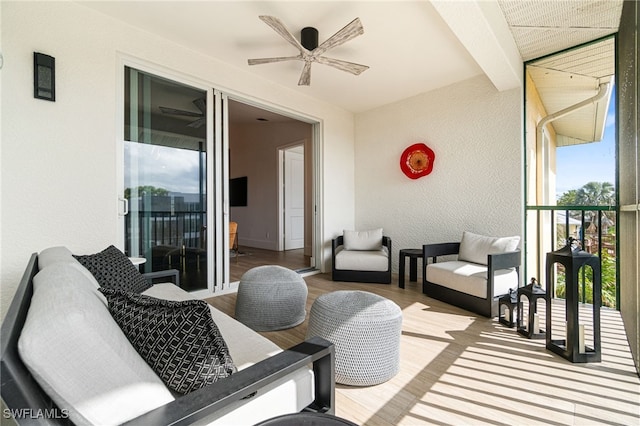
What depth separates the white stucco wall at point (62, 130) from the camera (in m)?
2.11

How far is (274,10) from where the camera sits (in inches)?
97.7

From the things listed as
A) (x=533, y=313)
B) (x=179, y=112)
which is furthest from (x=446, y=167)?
(x=179, y=112)

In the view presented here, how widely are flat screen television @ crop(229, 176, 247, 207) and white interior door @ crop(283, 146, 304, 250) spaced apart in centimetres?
137

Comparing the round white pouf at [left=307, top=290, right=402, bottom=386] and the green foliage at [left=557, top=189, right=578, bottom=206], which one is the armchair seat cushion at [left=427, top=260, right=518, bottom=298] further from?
the round white pouf at [left=307, top=290, right=402, bottom=386]

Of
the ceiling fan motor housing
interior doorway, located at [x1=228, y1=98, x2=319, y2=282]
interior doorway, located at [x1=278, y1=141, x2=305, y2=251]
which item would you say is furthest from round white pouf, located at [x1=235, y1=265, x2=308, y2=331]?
interior doorway, located at [x1=278, y1=141, x2=305, y2=251]

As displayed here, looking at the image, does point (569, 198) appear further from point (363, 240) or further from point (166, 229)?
point (166, 229)

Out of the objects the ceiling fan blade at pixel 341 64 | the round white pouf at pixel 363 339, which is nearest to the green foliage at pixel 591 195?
the ceiling fan blade at pixel 341 64

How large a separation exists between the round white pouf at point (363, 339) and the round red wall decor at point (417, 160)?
2878 mm

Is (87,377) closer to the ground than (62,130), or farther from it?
closer to the ground

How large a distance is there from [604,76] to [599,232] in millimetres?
1622

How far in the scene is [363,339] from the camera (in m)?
1.68

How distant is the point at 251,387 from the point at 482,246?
3.20 metres

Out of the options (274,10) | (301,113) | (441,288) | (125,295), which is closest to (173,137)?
(274,10)

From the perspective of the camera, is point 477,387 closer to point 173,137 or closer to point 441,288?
point 441,288
